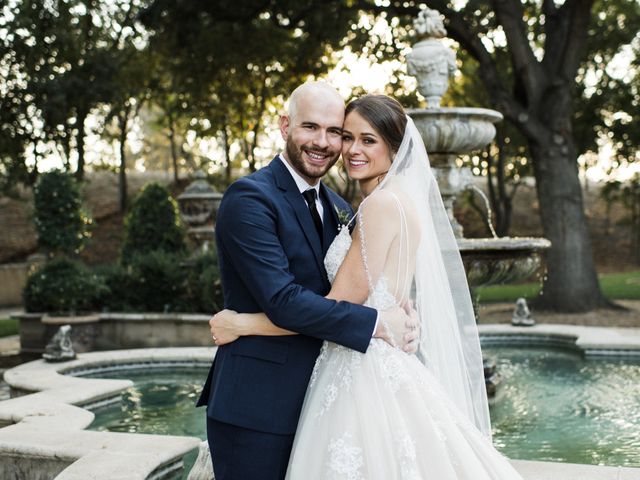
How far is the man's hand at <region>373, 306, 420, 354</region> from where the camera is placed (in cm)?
297

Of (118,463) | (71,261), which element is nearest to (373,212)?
(118,463)

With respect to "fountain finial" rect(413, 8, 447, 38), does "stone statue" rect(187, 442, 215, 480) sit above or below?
below

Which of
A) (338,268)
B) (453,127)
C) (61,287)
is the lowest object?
(61,287)

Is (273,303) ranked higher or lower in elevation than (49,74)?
lower

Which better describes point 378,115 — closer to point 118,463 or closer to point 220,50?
point 118,463

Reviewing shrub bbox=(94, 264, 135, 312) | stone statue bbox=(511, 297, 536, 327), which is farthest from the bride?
shrub bbox=(94, 264, 135, 312)

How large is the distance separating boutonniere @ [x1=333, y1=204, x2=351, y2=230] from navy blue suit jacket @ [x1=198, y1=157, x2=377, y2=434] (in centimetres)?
29

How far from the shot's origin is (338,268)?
302 cm

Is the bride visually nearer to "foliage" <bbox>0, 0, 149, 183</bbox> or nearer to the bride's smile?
the bride's smile

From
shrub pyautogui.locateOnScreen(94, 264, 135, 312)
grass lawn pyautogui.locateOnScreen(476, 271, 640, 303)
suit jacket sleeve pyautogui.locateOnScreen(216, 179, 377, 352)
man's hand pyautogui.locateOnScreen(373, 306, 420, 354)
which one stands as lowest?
grass lawn pyautogui.locateOnScreen(476, 271, 640, 303)

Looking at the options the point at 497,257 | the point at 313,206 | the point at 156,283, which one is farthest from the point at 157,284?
the point at 313,206

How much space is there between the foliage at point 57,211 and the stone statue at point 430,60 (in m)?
6.83

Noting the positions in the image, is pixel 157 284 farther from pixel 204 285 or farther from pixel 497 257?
pixel 497 257

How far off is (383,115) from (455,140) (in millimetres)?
4227
